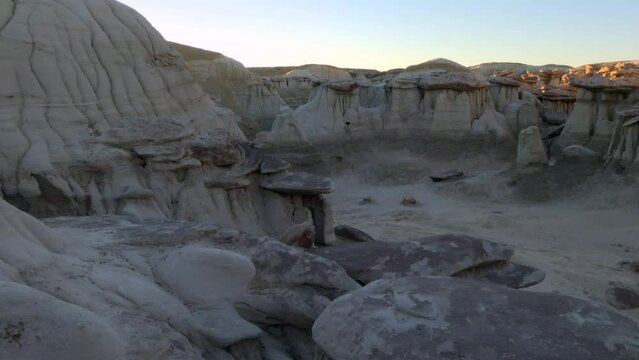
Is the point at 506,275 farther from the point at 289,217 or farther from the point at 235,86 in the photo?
the point at 235,86

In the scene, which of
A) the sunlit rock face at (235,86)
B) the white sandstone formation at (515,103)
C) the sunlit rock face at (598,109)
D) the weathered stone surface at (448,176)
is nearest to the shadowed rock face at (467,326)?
the sunlit rock face at (598,109)

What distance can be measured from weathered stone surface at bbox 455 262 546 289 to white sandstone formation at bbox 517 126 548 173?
356 inches

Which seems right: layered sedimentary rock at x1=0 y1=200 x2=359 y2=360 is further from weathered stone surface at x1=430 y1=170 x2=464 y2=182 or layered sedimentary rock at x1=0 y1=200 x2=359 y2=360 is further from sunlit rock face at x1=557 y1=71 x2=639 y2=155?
sunlit rock face at x1=557 y1=71 x2=639 y2=155

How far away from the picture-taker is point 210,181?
8711mm

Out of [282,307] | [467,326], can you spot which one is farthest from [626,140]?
[467,326]

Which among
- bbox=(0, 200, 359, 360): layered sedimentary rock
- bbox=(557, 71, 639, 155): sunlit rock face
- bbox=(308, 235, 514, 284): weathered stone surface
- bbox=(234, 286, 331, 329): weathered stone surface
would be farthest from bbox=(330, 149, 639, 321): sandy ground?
bbox=(0, 200, 359, 360): layered sedimentary rock

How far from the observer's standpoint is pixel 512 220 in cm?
1327

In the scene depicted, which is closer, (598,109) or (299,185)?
(299,185)

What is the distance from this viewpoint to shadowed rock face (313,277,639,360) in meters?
3.24

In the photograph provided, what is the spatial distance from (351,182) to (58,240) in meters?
14.3

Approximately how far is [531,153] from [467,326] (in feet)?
43.0

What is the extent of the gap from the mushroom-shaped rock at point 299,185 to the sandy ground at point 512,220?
215 centimetres

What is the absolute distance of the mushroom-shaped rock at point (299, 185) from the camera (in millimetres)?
9172

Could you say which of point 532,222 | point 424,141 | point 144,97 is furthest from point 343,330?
point 424,141
